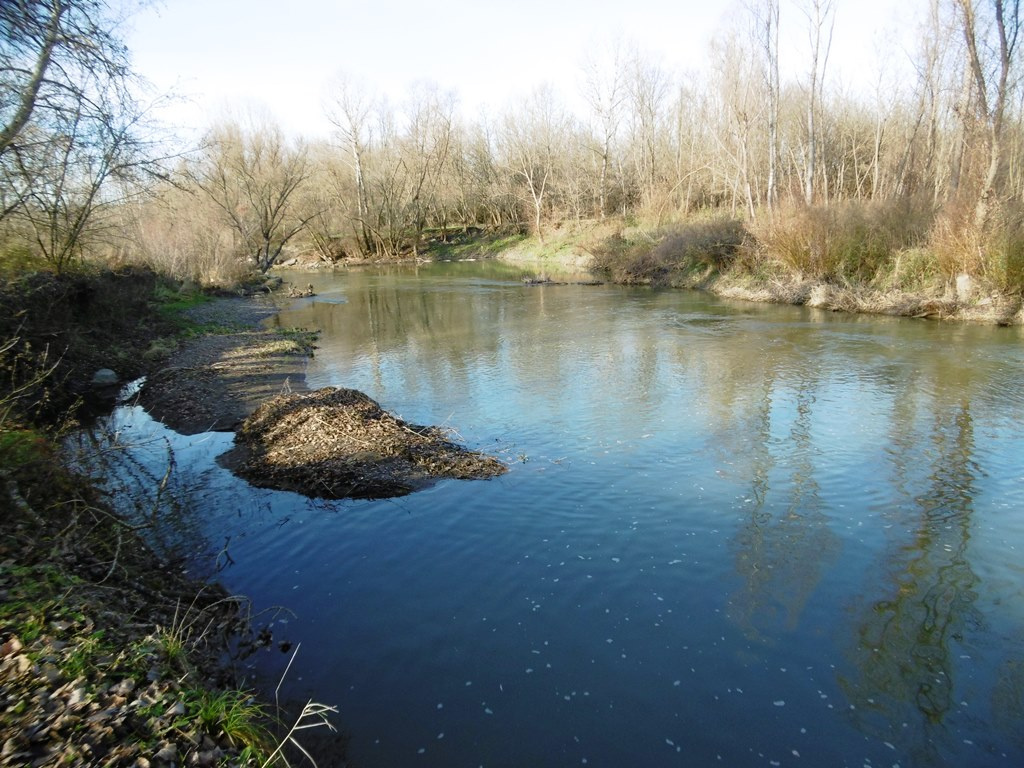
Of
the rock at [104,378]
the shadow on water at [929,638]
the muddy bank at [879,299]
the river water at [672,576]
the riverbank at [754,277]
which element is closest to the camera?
the shadow on water at [929,638]

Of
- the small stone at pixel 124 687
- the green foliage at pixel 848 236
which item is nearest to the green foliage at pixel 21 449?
the small stone at pixel 124 687

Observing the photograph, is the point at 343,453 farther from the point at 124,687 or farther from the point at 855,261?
the point at 855,261

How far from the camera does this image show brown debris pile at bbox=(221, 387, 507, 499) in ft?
31.8

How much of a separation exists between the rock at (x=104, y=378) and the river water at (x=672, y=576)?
2.82m

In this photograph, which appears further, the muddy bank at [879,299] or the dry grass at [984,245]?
the muddy bank at [879,299]

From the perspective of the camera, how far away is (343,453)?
405 inches

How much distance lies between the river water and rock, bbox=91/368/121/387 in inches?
111

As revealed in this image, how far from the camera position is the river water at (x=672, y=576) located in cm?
506

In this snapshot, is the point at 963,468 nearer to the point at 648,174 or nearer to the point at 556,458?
the point at 556,458

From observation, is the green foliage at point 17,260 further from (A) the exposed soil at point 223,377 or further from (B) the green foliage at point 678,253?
(B) the green foliage at point 678,253

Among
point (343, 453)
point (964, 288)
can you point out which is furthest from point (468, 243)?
point (343, 453)

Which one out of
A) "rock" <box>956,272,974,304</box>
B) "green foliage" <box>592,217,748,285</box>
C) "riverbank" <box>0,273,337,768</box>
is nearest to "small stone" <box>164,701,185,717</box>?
"riverbank" <box>0,273,337,768</box>

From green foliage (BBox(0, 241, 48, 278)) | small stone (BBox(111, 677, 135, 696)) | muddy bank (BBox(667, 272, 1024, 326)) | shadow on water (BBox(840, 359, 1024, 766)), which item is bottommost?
shadow on water (BBox(840, 359, 1024, 766))

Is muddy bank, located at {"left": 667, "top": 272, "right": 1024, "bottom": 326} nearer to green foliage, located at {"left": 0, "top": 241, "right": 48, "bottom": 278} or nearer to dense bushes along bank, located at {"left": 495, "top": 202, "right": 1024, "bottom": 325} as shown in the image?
dense bushes along bank, located at {"left": 495, "top": 202, "right": 1024, "bottom": 325}
